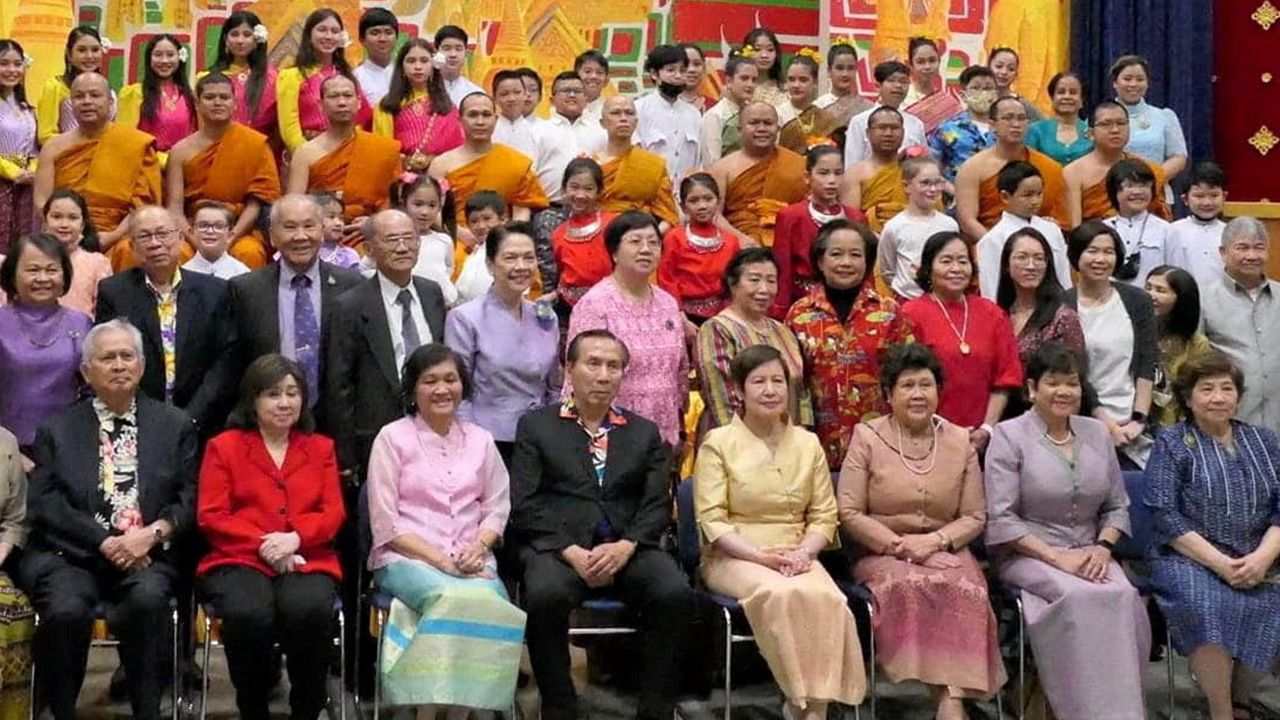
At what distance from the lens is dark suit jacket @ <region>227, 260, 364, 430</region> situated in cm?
501

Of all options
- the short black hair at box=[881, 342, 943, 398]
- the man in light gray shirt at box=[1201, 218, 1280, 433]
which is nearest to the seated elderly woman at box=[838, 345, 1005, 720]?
the short black hair at box=[881, 342, 943, 398]

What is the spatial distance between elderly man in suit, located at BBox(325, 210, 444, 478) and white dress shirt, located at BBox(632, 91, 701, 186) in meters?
2.37

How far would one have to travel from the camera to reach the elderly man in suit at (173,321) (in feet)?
16.3

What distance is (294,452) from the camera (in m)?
4.67

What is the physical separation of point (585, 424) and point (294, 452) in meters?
0.78

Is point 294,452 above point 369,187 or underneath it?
underneath

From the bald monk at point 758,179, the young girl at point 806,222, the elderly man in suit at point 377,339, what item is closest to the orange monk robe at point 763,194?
the bald monk at point 758,179

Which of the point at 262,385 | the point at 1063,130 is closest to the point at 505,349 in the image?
the point at 262,385

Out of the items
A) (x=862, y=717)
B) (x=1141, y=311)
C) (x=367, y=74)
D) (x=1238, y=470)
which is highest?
(x=367, y=74)

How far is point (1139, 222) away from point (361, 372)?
9.70 ft

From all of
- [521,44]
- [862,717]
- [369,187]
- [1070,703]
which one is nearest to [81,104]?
[369,187]

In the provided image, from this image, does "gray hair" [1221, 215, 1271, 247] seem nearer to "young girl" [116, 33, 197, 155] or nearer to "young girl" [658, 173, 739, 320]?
"young girl" [658, 173, 739, 320]

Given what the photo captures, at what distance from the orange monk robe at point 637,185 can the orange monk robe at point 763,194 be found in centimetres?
24

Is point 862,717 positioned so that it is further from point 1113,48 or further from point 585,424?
point 1113,48
